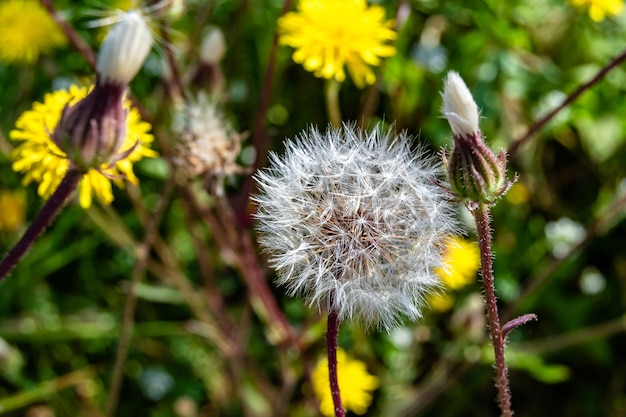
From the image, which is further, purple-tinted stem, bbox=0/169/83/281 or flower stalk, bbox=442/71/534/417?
purple-tinted stem, bbox=0/169/83/281

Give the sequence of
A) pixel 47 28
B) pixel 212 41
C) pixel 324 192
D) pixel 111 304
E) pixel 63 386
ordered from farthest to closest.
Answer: pixel 111 304, pixel 47 28, pixel 63 386, pixel 212 41, pixel 324 192

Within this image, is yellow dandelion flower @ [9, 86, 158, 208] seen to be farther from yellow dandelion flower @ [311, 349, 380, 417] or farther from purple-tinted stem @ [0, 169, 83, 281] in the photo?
yellow dandelion flower @ [311, 349, 380, 417]

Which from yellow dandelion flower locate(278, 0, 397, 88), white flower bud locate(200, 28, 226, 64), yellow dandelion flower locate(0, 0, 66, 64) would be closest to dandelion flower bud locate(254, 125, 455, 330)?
yellow dandelion flower locate(278, 0, 397, 88)

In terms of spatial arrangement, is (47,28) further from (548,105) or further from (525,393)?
(525,393)

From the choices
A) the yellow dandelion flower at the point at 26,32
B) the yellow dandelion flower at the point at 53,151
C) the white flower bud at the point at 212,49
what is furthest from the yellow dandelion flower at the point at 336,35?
the yellow dandelion flower at the point at 26,32

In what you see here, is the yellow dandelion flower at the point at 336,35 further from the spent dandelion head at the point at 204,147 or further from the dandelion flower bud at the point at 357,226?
the dandelion flower bud at the point at 357,226

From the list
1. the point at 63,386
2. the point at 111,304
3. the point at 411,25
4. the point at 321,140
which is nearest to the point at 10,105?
the point at 111,304
